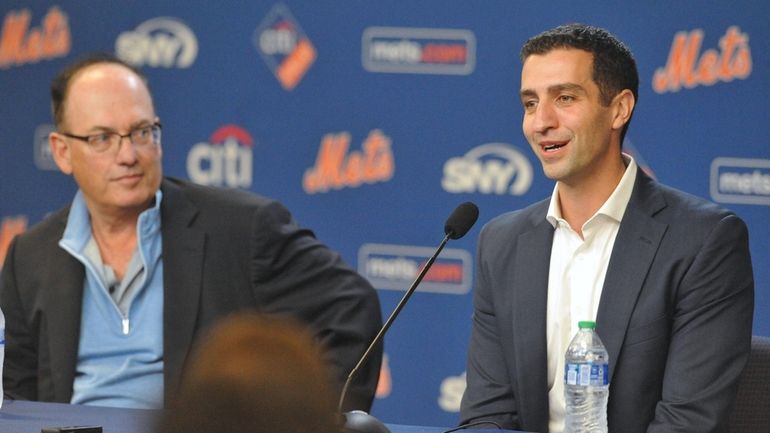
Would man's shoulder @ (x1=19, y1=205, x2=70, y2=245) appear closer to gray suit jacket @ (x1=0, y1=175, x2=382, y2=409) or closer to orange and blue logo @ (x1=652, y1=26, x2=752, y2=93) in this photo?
gray suit jacket @ (x1=0, y1=175, x2=382, y2=409)

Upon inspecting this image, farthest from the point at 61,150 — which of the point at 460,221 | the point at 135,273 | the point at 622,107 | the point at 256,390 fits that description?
the point at 256,390

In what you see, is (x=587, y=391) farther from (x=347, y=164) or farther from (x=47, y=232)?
(x=347, y=164)

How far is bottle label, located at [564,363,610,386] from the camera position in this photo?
8.45ft

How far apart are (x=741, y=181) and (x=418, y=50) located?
131 cm

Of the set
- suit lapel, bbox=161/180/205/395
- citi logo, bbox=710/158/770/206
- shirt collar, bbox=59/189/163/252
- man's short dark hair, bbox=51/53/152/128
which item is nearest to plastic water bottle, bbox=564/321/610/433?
suit lapel, bbox=161/180/205/395

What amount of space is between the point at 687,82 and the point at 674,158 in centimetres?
28

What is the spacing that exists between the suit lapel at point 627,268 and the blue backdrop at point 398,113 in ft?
5.46

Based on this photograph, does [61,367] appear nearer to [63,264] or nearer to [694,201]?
[63,264]

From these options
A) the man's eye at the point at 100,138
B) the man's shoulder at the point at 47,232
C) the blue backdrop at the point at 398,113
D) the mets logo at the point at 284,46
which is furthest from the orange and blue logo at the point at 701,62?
the man's shoulder at the point at 47,232

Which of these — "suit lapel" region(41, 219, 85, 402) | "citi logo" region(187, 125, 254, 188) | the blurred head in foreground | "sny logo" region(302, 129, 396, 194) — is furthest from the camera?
"citi logo" region(187, 125, 254, 188)

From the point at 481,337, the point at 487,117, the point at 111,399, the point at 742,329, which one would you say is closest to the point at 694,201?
the point at 742,329

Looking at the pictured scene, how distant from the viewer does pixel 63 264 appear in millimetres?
3400

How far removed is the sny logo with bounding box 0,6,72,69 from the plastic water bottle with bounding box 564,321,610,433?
Result: 10.6 feet

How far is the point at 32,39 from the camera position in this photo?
5.30 metres
